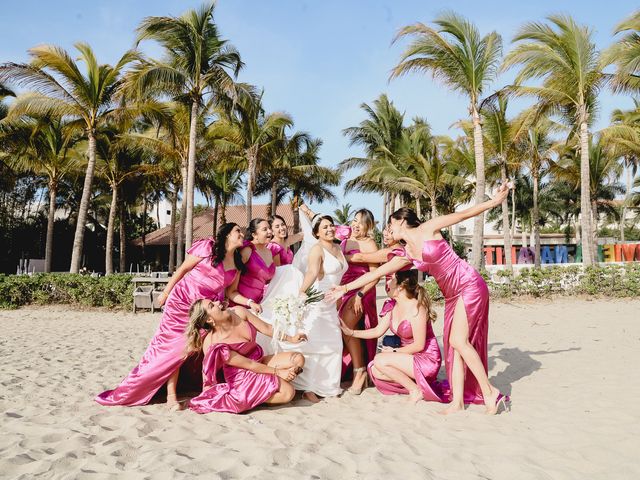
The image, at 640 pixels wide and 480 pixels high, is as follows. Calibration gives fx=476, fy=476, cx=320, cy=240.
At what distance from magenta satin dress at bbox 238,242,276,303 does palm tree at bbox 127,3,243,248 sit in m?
12.3

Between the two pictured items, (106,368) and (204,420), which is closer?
(204,420)

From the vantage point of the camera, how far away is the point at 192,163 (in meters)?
16.8

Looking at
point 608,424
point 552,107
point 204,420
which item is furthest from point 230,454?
point 552,107

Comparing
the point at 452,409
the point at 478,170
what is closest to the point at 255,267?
the point at 452,409

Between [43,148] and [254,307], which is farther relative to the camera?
[43,148]

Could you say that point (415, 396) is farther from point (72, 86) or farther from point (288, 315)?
point (72, 86)

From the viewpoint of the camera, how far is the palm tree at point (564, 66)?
49.5ft

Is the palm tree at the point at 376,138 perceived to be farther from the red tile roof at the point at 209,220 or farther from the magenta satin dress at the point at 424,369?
the magenta satin dress at the point at 424,369

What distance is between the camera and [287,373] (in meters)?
4.57

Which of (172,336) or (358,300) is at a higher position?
(358,300)

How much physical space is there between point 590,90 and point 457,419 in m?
15.8

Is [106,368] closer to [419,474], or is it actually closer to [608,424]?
[419,474]

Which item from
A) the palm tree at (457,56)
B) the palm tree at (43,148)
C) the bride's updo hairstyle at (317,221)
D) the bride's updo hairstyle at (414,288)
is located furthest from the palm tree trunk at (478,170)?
the palm tree at (43,148)

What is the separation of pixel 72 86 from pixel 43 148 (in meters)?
9.09
